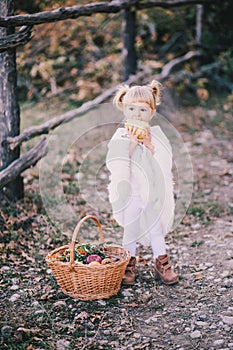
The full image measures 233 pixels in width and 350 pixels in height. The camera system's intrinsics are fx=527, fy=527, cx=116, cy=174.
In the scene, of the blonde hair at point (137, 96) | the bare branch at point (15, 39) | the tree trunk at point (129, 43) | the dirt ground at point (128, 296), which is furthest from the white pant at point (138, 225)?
the tree trunk at point (129, 43)

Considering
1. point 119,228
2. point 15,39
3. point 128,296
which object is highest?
point 15,39

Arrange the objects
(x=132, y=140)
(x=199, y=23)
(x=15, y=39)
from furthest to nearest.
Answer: (x=199, y=23) < (x=15, y=39) < (x=132, y=140)

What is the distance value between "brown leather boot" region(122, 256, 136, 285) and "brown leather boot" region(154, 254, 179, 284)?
18 cm

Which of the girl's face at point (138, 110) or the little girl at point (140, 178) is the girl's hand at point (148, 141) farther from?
the girl's face at point (138, 110)

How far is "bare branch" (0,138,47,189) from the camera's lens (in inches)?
163

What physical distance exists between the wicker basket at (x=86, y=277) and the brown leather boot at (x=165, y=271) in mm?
359

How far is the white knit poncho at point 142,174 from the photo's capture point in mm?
3547

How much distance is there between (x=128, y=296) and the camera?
345 centimetres

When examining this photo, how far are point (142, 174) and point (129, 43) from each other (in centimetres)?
384

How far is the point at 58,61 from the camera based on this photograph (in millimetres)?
8086

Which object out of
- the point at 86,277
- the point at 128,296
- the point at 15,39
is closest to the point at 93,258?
the point at 86,277

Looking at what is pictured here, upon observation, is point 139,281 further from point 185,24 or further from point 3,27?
point 185,24

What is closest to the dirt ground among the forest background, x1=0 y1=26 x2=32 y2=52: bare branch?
the forest background

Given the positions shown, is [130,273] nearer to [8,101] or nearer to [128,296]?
[128,296]
